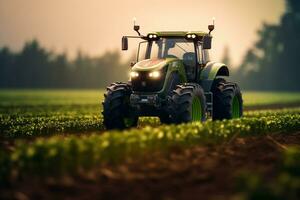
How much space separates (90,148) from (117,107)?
19.4 ft

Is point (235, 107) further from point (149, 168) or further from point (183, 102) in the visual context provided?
point (149, 168)

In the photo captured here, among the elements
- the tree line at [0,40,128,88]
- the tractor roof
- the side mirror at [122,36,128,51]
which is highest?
the tractor roof

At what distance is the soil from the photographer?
8086mm

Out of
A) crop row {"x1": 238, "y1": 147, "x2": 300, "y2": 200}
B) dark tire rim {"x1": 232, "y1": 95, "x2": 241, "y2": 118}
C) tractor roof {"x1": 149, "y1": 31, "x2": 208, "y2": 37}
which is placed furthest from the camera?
dark tire rim {"x1": 232, "y1": 95, "x2": 241, "y2": 118}

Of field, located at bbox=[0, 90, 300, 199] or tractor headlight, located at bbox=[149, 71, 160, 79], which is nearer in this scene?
field, located at bbox=[0, 90, 300, 199]

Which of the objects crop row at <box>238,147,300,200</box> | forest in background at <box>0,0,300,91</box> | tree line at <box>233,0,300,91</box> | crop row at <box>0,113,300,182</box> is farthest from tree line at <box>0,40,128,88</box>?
crop row at <box>238,147,300,200</box>

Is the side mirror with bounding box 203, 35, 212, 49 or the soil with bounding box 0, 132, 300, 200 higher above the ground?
the side mirror with bounding box 203, 35, 212, 49

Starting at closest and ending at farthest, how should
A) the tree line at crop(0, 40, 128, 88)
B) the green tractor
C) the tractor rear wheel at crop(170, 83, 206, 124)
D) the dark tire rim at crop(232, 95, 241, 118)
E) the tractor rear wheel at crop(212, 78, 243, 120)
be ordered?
the tractor rear wheel at crop(170, 83, 206, 124)
the green tractor
the tractor rear wheel at crop(212, 78, 243, 120)
the dark tire rim at crop(232, 95, 241, 118)
the tree line at crop(0, 40, 128, 88)

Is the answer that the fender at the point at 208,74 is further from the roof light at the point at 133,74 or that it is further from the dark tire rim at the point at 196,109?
the roof light at the point at 133,74

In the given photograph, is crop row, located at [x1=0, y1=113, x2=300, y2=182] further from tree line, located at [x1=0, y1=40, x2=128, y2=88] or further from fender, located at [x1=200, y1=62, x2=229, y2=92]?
tree line, located at [x1=0, y1=40, x2=128, y2=88]

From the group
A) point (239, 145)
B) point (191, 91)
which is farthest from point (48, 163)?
point (191, 91)

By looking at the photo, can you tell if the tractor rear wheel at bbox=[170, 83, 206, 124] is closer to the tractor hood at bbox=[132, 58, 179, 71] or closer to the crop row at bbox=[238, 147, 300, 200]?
the tractor hood at bbox=[132, 58, 179, 71]

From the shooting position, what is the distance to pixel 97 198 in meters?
7.95

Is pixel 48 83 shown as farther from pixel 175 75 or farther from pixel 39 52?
pixel 175 75
